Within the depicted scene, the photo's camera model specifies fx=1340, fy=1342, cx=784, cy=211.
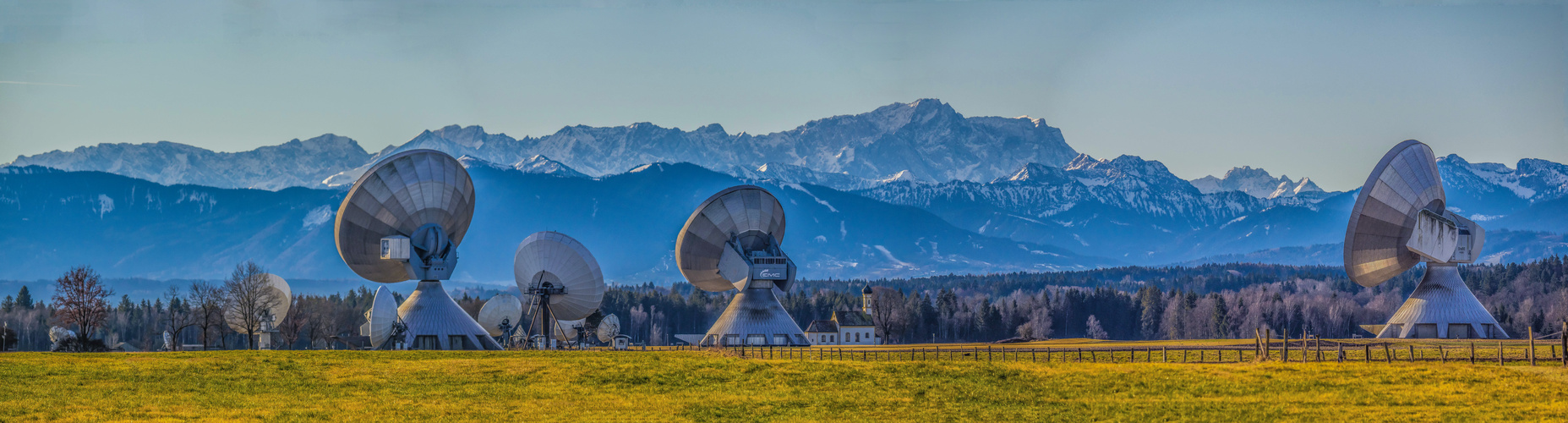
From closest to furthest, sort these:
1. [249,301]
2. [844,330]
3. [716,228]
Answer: [249,301], [716,228], [844,330]

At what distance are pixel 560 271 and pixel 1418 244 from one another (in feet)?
205

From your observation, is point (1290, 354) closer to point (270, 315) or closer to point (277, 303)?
point (270, 315)

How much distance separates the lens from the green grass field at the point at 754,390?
4597 cm

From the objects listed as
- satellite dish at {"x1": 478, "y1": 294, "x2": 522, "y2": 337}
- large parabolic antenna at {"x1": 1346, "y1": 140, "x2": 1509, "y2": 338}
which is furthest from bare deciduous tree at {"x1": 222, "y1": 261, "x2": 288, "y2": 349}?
large parabolic antenna at {"x1": 1346, "y1": 140, "x2": 1509, "y2": 338}

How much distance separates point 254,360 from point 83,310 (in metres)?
40.9

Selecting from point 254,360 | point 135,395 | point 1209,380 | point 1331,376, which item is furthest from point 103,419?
point 1331,376

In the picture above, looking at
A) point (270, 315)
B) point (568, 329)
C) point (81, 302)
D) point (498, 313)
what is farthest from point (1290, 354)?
point (270, 315)

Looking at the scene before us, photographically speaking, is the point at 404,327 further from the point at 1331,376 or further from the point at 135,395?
the point at 1331,376

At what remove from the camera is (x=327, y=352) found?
78375 millimetres

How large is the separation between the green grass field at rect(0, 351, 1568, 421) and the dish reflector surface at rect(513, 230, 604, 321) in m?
37.5

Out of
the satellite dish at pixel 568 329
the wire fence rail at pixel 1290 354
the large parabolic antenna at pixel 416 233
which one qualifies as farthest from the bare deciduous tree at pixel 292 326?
the wire fence rail at pixel 1290 354

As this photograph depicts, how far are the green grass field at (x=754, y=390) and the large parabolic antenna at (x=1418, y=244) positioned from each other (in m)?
33.9

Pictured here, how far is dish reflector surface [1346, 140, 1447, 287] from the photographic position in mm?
89500

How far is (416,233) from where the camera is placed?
300ft
